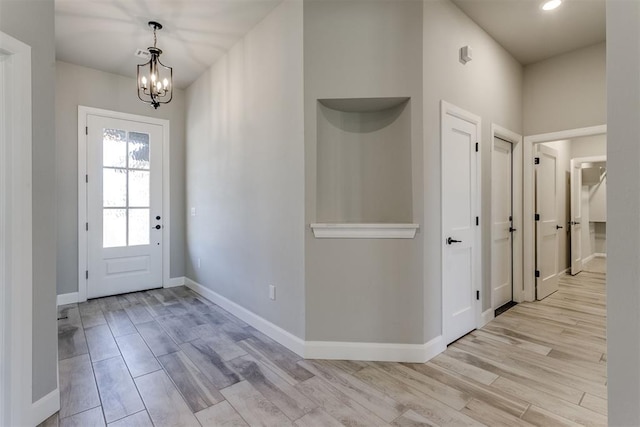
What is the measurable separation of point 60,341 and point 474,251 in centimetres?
383

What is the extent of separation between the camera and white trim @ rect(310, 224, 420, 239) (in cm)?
224

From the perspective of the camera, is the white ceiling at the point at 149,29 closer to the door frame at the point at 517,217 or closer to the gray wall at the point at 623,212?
the gray wall at the point at 623,212

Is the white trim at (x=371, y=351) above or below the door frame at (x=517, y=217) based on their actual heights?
below

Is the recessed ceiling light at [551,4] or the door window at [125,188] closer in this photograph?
the recessed ceiling light at [551,4]

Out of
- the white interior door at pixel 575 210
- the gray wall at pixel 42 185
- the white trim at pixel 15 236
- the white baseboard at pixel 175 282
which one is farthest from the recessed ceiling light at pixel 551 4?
the white baseboard at pixel 175 282

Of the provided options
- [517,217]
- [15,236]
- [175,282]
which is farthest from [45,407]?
[517,217]

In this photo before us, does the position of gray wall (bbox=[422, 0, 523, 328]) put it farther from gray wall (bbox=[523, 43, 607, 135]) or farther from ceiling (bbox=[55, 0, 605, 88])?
gray wall (bbox=[523, 43, 607, 135])

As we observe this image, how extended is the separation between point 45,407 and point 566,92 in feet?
17.4

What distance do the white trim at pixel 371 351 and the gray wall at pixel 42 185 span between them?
62.5 inches

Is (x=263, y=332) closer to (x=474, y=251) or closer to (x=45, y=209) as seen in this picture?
(x=45, y=209)

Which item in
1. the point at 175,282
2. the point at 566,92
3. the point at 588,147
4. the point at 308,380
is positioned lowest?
the point at 308,380

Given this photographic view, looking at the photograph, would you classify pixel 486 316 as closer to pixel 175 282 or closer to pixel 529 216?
pixel 529 216

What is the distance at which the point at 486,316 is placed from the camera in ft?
9.84

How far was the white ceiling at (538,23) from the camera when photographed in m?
2.61
